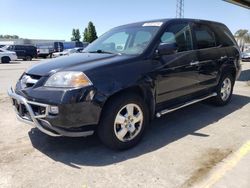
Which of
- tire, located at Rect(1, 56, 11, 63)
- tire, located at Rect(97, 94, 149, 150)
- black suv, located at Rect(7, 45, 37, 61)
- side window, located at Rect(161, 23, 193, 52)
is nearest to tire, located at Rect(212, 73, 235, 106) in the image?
side window, located at Rect(161, 23, 193, 52)

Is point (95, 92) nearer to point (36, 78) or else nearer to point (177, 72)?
point (36, 78)

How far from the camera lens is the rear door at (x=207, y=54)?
5609 mm

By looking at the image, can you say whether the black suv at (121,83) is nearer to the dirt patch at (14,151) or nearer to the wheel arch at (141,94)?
the wheel arch at (141,94)

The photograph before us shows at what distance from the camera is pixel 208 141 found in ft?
15.0

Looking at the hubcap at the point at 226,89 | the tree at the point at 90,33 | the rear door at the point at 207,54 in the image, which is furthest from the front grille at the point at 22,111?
the tree at the point at 90,33

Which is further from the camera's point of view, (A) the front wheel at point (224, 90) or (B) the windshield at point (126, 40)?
(A) the front wheel at point (224, 90)

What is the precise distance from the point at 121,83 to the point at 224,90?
11.3ft

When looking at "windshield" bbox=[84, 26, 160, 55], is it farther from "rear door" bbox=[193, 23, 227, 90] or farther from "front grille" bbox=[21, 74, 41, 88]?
"front grille" bbox=[21, 74, 41, 88]

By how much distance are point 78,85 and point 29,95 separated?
0.71 m

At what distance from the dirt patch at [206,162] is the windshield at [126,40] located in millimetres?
1720

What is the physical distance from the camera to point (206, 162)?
3850 mm

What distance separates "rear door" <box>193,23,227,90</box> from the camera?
18.4 ft

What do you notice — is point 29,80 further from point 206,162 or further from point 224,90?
A: point 224,90

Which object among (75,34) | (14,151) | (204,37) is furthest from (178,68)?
(75,34)
